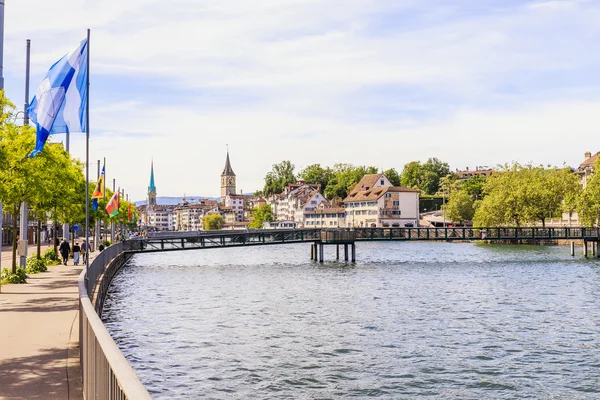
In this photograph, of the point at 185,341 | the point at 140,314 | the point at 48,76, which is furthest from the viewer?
the point at 140,314

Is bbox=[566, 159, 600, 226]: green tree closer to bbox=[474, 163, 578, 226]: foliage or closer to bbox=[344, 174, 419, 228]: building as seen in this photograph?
bbox=[474, 163, 578, 226]: foliage

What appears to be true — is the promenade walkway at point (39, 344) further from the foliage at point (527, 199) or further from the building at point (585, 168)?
the building at point (585, 168)

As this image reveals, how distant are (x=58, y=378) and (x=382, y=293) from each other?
33101mm

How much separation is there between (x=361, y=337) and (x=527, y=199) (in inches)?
3550

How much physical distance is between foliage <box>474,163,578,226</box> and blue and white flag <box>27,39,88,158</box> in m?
98.4

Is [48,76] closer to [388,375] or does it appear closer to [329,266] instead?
[388,375]

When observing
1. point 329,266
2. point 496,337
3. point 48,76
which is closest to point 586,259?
point 329,266

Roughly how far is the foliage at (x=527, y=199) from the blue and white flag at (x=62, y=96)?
98445mm

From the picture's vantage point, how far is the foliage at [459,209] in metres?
157

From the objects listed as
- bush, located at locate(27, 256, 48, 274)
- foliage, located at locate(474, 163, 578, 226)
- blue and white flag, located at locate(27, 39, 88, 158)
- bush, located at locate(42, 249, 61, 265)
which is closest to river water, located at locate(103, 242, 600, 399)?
bush, located at locate(27, 256, 48, 274)

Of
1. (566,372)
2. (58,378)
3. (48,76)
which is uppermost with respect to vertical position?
(48,76)

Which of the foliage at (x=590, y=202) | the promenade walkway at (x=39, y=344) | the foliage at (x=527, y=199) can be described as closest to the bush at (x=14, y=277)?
the promenade walkway at (x=39, y=344)

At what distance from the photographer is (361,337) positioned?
27875 mm

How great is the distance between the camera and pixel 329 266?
7281 centimetres
